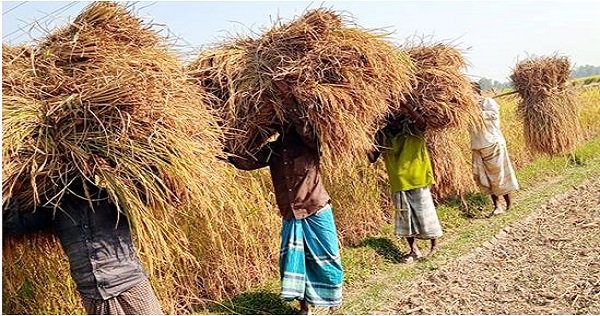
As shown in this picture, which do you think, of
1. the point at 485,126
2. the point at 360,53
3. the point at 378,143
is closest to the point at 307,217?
the point at 360,53

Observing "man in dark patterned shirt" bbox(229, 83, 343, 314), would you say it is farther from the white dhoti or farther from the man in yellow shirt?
the white dhoti

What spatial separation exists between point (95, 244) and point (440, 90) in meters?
3.27

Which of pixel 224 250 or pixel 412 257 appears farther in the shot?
pixel 412 257

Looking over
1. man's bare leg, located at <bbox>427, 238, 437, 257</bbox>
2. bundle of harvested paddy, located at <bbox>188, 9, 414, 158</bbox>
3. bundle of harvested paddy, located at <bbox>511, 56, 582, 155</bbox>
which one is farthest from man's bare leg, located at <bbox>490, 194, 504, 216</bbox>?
bundle of harvested paddy, located at <bbox>188, 9, 414, 158</bbox>

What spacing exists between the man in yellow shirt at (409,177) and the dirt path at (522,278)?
0.45 metres

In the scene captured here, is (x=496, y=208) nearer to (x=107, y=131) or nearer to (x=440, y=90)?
(x=440, y=90)

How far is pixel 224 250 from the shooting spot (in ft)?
16.2

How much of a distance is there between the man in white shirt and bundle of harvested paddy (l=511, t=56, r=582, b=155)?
2.60 ft

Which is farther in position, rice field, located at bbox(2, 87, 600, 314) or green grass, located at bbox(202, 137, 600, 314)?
green grass, located at bbox(202, 137, 600, 314)

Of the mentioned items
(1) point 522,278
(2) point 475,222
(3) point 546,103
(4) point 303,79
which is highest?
(4) point 303,79

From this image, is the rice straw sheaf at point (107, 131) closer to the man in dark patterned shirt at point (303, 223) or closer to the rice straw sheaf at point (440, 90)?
the man in dark patterned shirt at point (303, 223)

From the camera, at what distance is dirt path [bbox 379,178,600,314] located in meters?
4.79

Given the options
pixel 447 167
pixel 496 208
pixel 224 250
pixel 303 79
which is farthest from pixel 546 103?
pixel 303 79

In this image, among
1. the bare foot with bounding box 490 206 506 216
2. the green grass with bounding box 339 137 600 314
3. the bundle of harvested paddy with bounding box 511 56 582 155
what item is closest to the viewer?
the green grass with bounding box 339 137 600 314
